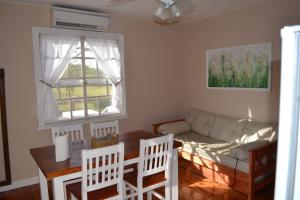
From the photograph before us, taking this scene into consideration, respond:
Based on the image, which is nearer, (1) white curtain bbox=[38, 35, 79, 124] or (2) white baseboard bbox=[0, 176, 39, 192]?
(2) white baseboard bbox=[0, 176, 39, 192]

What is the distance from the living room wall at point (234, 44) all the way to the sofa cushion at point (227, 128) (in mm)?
161

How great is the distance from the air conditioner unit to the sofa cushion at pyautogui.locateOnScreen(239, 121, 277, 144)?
2.75m

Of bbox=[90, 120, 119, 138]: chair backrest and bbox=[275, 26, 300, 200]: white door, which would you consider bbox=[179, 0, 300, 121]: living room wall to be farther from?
bbox=[275, 26, 300, 200]: white door

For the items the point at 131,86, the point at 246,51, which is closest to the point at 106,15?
the point at 131,86

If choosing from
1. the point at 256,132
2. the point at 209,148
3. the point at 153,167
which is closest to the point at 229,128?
the point at 256,132

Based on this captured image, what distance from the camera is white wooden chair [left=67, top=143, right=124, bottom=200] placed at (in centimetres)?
188

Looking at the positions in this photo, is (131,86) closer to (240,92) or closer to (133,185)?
(240,92)

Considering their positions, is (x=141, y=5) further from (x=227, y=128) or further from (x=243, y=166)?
(x=243, y=166)

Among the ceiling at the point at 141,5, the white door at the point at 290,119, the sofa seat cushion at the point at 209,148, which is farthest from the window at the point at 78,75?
the white door at the point at 290,119

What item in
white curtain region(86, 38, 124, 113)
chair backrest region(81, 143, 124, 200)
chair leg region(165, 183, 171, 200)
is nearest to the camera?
chair backrest region(81, 143, 124, 200)

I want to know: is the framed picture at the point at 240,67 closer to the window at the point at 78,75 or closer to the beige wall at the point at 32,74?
the beige wall at the point at 32,74

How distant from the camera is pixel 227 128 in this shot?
3.76 meters

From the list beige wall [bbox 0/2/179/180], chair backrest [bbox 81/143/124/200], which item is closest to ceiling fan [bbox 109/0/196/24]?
chair backrest [bbox 81/143/124/200]

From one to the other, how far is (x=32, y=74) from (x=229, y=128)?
10.3 ft
